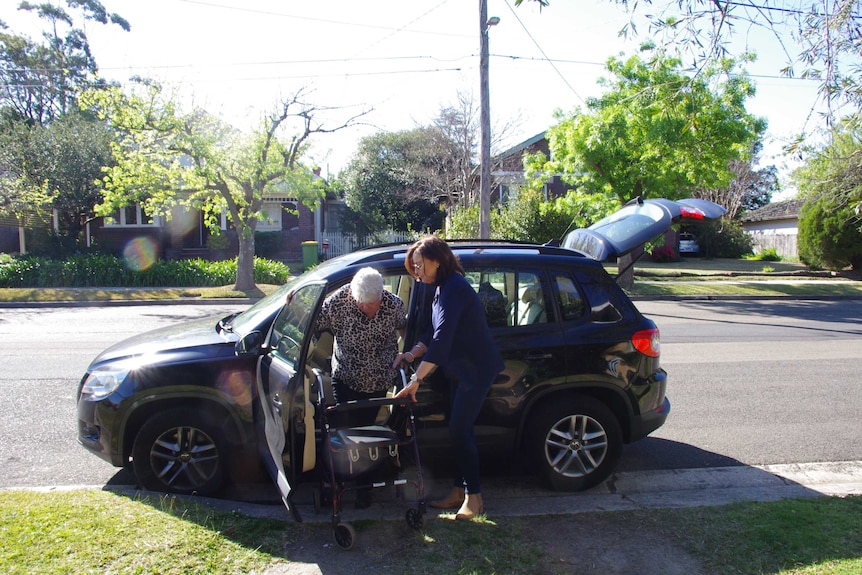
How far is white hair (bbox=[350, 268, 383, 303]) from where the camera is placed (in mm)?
4039

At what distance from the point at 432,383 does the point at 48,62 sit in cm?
5070

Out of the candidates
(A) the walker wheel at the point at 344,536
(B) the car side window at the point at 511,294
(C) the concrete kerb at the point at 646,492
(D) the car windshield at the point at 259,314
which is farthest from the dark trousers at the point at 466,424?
(D) the car windshield at the point at 259,314

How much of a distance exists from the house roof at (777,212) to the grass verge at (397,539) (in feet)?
140

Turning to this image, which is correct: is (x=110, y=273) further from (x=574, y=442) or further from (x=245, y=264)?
(x=574, y=442)

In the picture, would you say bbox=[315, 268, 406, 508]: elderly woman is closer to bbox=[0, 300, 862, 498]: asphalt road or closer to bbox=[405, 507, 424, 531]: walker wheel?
bbox=[405, 507, 424, 531]: walker wheel

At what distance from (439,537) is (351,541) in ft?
1.77

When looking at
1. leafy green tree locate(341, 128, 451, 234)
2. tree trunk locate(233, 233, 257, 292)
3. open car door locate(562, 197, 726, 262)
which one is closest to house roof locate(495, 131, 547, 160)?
leafy green tree locate(341, 128, 451, 234)

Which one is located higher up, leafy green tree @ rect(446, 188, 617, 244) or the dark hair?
leafy green tree @ rect(446, 188, 617, 244)

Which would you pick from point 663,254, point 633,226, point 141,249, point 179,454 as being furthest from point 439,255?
point 663,254

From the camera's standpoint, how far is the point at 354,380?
14.0 ft

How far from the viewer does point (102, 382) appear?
4578 millimetres

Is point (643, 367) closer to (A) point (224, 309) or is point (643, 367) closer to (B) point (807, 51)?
(B) point (807, 51)

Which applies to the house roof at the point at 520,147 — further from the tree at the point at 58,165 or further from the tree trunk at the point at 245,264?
the tree at the point at 58,165

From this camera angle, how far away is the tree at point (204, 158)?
706 inches
